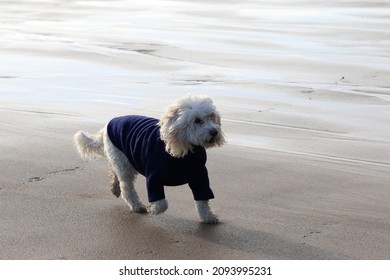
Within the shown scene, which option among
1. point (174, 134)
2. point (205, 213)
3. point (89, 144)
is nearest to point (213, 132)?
point (174, 134)

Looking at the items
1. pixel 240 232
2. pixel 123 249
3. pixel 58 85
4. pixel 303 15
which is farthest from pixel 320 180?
pixel 303 15

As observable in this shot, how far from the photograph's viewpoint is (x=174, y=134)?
20.8ft

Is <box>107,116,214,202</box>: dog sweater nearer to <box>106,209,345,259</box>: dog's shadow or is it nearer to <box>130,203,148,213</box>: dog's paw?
<box>106,209,345,259</box>: dog's shadow

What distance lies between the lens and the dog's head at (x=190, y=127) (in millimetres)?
6344

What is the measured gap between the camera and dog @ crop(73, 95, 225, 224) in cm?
638

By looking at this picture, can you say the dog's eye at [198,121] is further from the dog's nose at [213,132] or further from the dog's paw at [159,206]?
the dog's paw at [159,206]

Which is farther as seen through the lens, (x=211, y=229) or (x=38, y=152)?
(x=38, y=152)

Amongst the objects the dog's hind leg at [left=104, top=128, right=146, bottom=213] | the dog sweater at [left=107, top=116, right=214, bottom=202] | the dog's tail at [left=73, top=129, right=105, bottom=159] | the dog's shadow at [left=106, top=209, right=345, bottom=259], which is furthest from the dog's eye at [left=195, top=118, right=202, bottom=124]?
the dog's tail at [left=73, top=129, right=105, bottom=159]

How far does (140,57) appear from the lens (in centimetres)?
1428

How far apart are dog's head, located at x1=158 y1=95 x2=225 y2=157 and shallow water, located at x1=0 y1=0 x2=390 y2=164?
2.28 metres

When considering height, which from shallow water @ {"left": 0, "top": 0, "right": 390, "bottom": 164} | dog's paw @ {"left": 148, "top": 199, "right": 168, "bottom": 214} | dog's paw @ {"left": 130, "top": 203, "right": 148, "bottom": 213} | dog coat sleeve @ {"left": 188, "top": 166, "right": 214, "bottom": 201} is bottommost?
shallow water @ {"left": 0, "top": 0, "right": 390, "bottom": 164}

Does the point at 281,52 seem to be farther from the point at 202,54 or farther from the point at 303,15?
the point at 303,15

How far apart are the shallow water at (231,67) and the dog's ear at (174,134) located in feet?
7.56

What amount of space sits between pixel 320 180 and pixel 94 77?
563 cm
